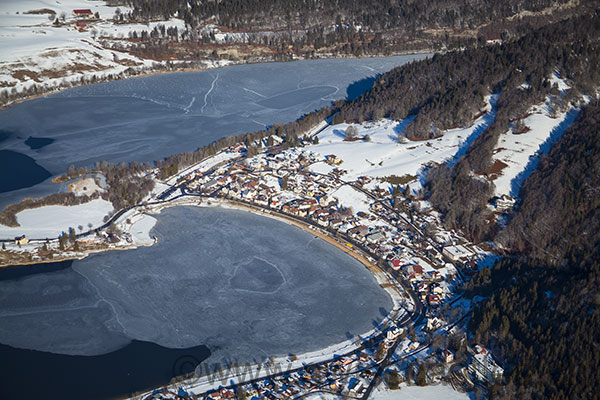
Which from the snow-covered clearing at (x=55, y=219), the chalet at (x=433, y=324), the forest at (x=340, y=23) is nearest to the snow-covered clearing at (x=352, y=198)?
the chalet at (x=433, y=324)

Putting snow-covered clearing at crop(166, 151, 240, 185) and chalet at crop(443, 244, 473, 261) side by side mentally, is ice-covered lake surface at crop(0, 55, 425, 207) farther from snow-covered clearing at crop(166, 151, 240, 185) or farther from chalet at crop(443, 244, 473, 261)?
chalet at crop(443, 244, 473, 261)

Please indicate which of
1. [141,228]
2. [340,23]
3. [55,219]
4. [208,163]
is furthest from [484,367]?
[340,23]

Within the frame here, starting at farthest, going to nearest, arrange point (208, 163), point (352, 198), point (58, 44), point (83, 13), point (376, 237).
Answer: point (83, 13) < point (58, 44) < point (208, 163) < point (352, 198) < point (376, 237)

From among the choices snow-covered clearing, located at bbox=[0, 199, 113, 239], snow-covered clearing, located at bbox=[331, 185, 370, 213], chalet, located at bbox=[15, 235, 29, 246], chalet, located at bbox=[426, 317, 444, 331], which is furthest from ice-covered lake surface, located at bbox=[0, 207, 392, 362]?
snow-covered clearing, located at bbox=[331, 185, 370, 213]

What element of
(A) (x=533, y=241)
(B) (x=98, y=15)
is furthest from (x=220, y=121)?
(B) (x=98, y=15)

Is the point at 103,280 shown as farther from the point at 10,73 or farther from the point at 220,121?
the point at 10,73

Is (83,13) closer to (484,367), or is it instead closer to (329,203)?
(329,203)
